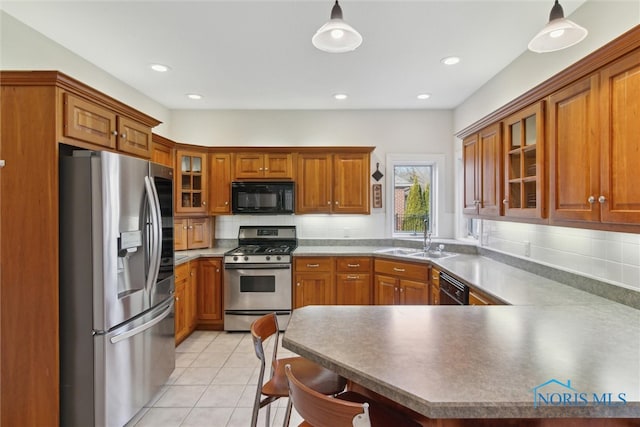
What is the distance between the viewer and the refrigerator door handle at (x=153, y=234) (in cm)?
219

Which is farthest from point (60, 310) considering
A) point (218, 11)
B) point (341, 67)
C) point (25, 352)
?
point (341, 67)

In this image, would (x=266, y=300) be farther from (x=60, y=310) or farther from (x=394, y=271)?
(x=60, y=310)

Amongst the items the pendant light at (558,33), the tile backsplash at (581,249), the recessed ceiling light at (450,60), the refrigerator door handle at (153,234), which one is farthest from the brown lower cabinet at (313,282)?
the pendant light at (558,33)

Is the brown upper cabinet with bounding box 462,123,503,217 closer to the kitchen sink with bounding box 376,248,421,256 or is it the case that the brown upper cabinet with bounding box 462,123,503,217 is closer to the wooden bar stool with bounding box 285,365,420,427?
the kitchen sink with bounding box 376,248,421,256

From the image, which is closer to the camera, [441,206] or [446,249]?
[446,249]

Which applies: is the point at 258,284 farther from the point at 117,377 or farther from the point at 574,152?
the point at 574,152

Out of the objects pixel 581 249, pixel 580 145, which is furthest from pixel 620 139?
pixel 581 249

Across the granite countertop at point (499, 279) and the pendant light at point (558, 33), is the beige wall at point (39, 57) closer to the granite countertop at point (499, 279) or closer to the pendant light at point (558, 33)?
the granite countertop at point (499, 279)

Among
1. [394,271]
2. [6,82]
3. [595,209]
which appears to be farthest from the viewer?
[394,271]

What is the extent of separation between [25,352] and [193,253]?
6.64 ft

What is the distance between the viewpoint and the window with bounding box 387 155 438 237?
432 centimetres

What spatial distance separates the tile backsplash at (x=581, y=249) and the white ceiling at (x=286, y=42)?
151cm

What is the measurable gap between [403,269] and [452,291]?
0.87 meters

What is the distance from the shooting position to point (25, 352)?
1799mm
